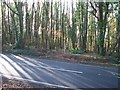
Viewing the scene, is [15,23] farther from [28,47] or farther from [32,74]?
[32,74]

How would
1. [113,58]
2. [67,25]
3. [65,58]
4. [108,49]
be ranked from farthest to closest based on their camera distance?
[67,25] < [108,49] < [113,58] < [65,58]

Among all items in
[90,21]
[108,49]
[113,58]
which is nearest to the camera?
[113,58]

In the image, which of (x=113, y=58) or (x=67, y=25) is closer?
(x=113, y=58)

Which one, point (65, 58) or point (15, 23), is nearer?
point (65, 58)

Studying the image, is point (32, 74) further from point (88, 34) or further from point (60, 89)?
point (88, 34)

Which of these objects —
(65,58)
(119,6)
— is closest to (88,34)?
(119,6)

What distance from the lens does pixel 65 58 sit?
28.0 ft

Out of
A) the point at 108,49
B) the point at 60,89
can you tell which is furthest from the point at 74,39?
the point at 60,89

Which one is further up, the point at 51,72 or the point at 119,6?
the point at 119,6

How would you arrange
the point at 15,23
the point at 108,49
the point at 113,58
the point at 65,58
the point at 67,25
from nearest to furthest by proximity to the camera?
the point at 65,58 < the point at 113,58 < the point at 15,23 < the point at 108,49 < the point at 67,25

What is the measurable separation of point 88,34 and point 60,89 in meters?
9.69

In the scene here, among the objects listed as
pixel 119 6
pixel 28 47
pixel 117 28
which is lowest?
pixel 28 47

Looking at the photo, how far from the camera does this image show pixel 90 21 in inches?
492

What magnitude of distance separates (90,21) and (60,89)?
8.57 meters
